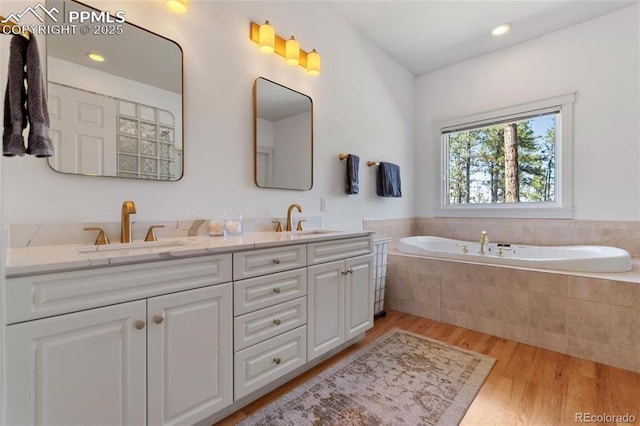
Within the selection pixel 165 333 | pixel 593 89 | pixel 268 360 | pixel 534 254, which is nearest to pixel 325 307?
pixel 268 360

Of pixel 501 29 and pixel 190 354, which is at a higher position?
pixel 501 29

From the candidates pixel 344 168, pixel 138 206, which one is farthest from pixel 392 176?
pixel 138 206

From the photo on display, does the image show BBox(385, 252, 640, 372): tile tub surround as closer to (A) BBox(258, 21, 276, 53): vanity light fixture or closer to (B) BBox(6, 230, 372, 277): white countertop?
(B) BBox(6, 230, 372, 277): white countertop

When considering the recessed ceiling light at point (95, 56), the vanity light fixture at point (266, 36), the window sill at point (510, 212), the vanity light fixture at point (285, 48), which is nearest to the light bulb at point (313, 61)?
the vanity light fixture at point (285, 48)

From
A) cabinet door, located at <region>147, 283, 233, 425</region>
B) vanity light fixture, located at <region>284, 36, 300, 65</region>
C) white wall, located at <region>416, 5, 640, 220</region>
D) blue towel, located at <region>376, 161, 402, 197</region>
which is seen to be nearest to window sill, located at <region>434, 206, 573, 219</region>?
white wall, located at <region>416, 5, 640, 220</region>

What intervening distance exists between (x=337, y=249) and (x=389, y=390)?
2.75 ft

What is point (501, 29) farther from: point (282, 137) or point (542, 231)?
point (282, 137)

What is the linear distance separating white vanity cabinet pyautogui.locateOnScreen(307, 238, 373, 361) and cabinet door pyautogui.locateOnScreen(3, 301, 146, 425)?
2.90 feet

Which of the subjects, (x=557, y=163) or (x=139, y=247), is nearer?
(x=139, y=247)

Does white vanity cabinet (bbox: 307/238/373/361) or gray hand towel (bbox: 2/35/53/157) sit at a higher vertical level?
gray hand towel (bbox: 2/35/53/157)

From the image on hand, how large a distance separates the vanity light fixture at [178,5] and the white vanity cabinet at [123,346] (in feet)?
4.55

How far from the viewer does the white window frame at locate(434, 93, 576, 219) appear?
9.39 ft

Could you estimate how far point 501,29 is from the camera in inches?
110

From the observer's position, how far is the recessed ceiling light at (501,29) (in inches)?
109
